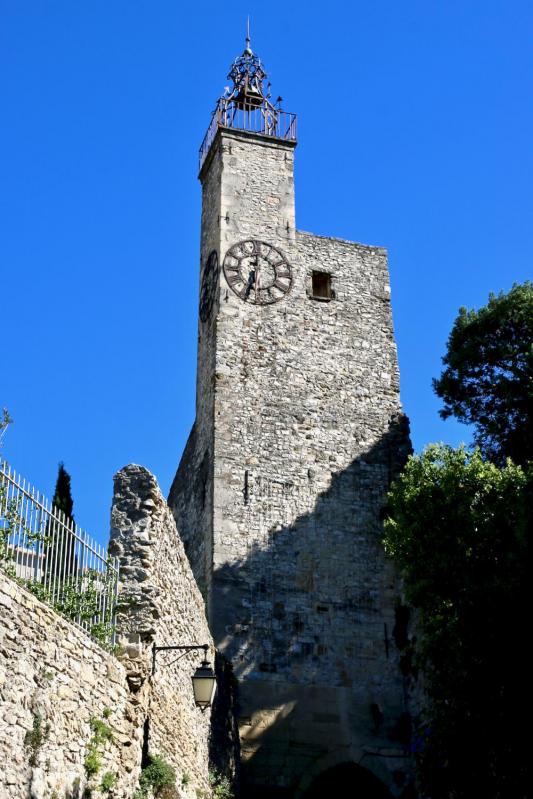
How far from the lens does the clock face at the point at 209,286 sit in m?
22.1

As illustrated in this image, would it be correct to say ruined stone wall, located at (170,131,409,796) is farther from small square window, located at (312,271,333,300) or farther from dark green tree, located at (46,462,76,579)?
dark green tree, located at (46,462,76,579)

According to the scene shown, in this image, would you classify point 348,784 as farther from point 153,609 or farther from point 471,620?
point 153,609

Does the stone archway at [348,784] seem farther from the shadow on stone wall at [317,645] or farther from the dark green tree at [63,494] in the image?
the dark green tree at [63,494]

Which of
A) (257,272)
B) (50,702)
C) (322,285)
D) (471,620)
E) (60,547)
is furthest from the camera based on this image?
(322,285)

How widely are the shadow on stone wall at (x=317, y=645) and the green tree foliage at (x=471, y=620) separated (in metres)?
1.38

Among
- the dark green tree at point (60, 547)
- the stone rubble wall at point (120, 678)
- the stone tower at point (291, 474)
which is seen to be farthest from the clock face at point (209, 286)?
the dark green tree at point (60, 547)

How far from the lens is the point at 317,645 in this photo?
19.0 meters

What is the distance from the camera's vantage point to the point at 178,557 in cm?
1184

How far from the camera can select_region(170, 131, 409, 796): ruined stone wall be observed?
1847 cm

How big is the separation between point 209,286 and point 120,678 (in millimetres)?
13889

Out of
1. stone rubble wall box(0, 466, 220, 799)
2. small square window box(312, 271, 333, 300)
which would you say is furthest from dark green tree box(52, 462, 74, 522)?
small square window box(312, 271, 333, 300)

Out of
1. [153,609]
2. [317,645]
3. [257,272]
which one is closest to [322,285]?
[257,272]

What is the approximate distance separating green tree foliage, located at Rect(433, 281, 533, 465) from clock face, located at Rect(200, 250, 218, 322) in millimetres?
5090

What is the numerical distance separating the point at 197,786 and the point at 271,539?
24.2 ft
